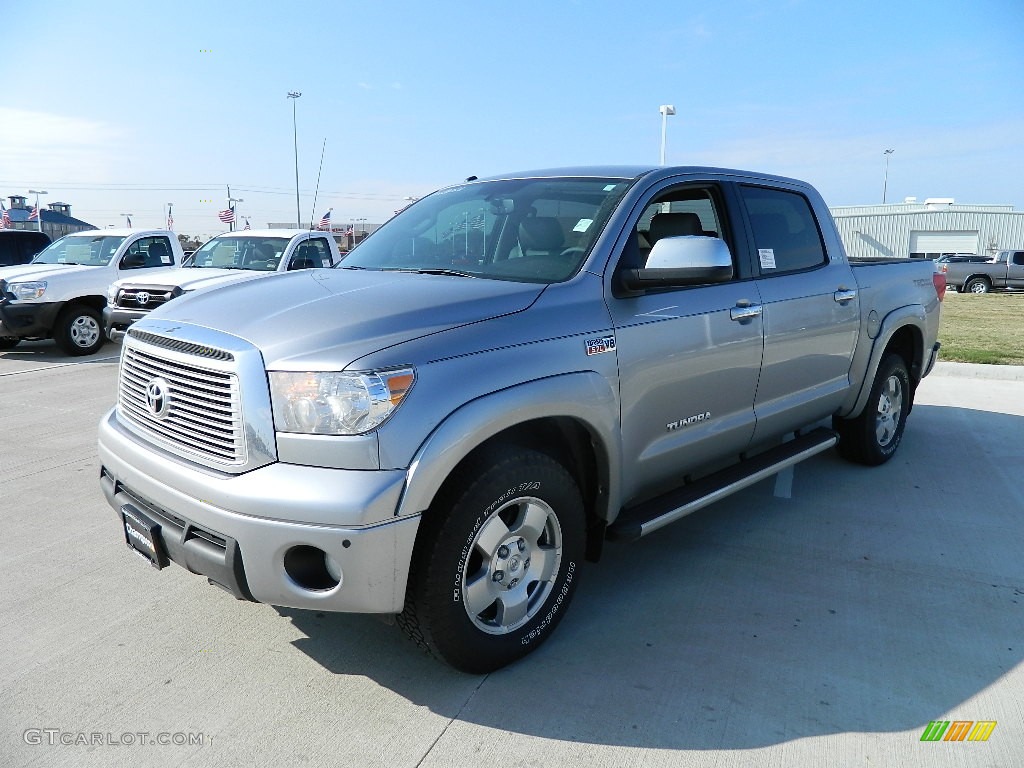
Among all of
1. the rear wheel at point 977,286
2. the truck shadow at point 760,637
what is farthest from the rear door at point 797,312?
the rear wheel at point 977,286

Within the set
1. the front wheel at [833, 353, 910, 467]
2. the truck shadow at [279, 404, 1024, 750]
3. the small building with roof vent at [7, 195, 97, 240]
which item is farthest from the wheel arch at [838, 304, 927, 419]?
the small building with roof vent at [7, 195, 97, 240]

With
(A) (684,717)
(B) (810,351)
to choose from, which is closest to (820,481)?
(B) (810,351)

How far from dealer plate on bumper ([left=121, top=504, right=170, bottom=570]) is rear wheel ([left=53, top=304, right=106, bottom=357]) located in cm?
955

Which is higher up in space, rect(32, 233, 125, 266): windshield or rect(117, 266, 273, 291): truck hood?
rect(32, 233, 125, 266): windshield

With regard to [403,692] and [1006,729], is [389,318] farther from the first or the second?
[1006,729]

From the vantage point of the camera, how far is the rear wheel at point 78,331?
36.4 feet

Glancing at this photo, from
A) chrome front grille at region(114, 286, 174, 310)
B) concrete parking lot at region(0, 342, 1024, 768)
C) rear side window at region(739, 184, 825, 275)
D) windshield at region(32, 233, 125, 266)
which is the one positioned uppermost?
rear side window at region(739, 184, 825, 275)

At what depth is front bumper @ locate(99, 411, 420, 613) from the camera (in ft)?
7.83

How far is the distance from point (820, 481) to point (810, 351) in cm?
127

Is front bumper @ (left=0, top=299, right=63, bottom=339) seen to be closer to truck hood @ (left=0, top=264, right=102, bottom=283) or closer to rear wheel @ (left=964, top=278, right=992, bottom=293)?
truck hood @ (left=0, top=264, right=102, bottom=283)

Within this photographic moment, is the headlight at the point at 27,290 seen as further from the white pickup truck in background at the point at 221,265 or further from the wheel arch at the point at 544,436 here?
the wheel arch at the point at 544,436

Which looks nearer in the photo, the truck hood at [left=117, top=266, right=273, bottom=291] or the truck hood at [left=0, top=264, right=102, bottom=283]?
the truck hood at [left=117, top=266, right=273, bottom=291]

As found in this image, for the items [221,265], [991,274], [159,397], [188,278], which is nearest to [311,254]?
[221,265]

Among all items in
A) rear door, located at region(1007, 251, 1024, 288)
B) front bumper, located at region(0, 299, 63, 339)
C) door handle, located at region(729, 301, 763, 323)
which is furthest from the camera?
rear door, located at region(1007, 251, 1024, 288)
